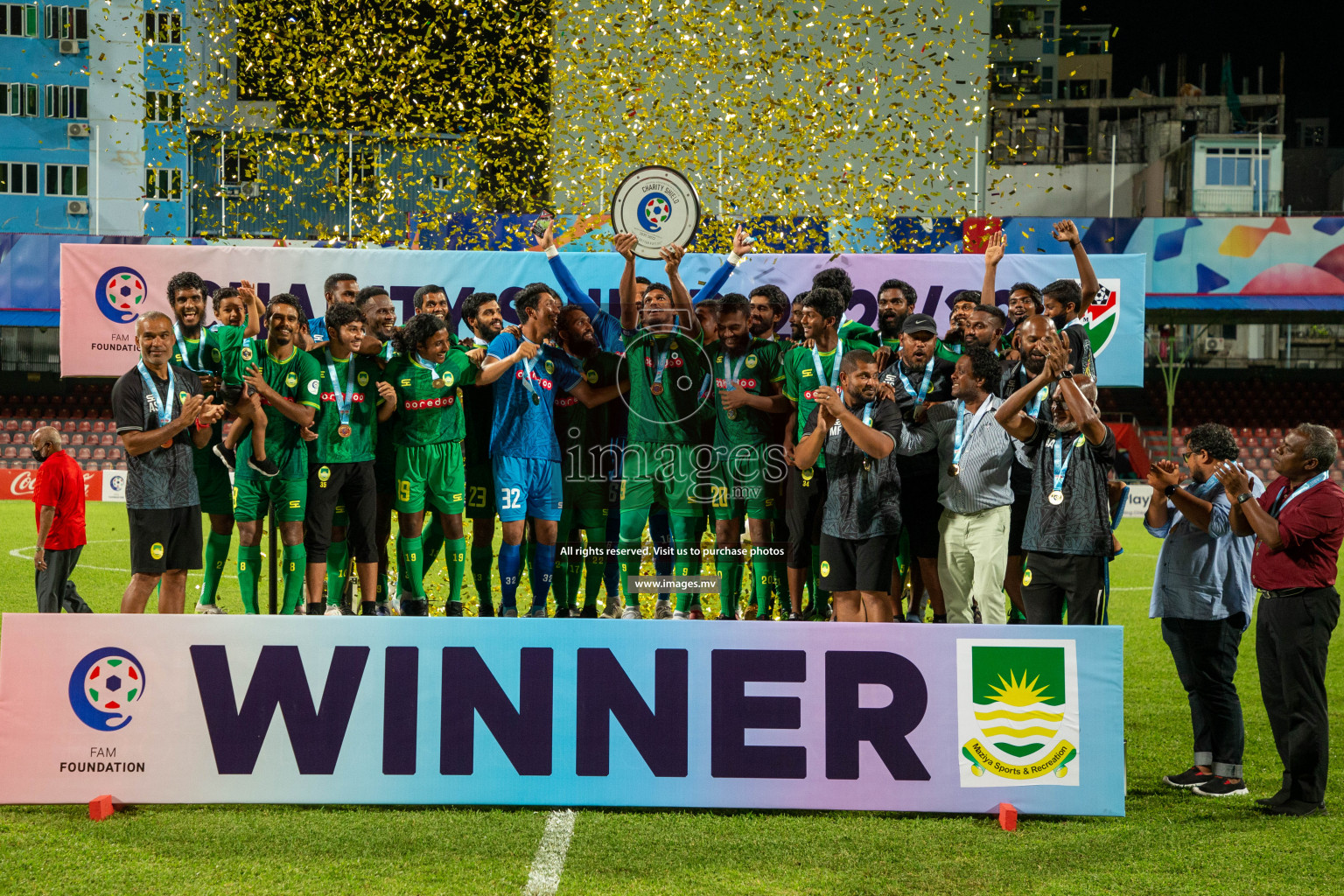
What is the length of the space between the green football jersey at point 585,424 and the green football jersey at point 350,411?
1.22 m

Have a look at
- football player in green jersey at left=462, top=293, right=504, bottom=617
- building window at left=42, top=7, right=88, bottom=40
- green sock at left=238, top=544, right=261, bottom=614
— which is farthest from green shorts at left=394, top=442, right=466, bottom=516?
building window at left=42, top=7, right=88, bottom=40

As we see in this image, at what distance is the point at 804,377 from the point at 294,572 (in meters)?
3.55

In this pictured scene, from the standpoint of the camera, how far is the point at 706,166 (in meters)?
11.2

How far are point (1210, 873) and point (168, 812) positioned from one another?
5.03 metres

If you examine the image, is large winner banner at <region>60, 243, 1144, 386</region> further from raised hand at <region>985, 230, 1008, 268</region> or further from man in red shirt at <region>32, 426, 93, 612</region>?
man in red shirt at <region>32, 426, 93, 612</region>

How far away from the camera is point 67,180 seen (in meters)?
38.0

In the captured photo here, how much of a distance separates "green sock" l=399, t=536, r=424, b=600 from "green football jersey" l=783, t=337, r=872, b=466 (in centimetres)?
267

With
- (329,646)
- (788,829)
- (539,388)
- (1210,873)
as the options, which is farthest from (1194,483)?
(329,646)

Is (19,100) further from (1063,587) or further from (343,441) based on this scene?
(1063,587)

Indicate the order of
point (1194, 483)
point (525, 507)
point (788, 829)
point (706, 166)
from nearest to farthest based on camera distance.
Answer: point (788, 829) < point (1194, 483) < point (525, 507) < point (706, 166)

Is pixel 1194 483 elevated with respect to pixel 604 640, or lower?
elevated

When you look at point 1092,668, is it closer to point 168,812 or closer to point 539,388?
point 539,388

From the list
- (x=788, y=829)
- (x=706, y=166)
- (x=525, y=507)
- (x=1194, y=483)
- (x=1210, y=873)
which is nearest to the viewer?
(x=1210, y=873)

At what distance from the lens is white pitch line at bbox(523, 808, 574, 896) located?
4512 mm
